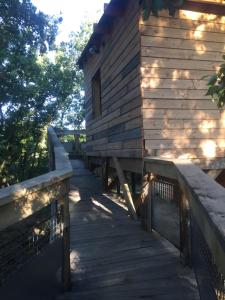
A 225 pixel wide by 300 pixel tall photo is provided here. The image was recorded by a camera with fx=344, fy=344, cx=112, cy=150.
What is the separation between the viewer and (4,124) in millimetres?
11438

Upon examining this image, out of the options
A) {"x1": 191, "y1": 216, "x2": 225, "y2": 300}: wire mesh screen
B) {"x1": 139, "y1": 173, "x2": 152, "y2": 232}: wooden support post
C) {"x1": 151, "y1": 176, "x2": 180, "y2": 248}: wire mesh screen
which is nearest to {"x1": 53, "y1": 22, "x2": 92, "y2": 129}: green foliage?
{"x1": 139, "y1": 173, "x2": 152, "y2": 232}: wooden support post

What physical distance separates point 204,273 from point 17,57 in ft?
32.1

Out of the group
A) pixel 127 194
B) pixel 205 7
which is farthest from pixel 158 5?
pixel 127 194

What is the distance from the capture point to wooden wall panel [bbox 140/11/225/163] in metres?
5.82

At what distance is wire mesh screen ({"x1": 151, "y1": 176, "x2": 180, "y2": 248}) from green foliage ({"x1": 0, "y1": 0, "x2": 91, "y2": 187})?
22.3ft

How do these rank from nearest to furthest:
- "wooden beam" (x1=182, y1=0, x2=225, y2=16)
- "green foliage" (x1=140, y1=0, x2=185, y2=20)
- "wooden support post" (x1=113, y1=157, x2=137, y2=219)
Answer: "green foliage" (x1=140, y1=0, x2=185, y2=20) < "wooden beam" (x1=182, y1=0, x2=225, y2=16) < "wooden support post" (x1=113, y1=157, x2=137, y2=219)

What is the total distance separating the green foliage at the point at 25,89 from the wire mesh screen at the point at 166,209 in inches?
267

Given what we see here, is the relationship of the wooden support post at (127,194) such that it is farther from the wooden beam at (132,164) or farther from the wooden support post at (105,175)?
the wooden support post at (105,175)

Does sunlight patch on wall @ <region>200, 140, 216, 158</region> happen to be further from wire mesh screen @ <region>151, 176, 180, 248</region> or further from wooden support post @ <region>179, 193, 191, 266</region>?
wooden support post @ <region>179, 193, 191, 266</region>

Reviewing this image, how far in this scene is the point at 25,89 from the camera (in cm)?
1105

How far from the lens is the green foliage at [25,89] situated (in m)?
9.80

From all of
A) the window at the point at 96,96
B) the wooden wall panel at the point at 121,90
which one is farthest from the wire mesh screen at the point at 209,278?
the window at the point at 96,96

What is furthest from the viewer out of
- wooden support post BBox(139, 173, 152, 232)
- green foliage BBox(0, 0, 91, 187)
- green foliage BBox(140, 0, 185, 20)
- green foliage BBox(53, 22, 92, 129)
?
green foliage BBox(53, 22, 92, 129)

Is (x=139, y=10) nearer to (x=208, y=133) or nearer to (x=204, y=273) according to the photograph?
(x=208, y=133)
